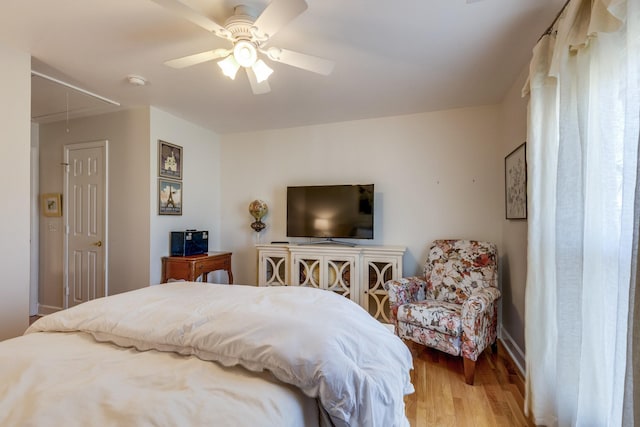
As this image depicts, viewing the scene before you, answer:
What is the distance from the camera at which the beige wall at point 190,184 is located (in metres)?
3.19

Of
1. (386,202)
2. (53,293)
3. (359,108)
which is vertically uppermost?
(359,108)

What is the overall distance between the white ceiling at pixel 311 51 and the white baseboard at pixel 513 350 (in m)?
2.19

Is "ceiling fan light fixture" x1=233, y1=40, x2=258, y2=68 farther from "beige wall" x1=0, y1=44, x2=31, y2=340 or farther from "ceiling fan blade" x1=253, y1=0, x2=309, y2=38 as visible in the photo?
"beige wall" x1=0, y1=44, x2=31, y2=340

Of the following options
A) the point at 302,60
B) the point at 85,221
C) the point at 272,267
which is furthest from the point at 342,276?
the point at 85,221

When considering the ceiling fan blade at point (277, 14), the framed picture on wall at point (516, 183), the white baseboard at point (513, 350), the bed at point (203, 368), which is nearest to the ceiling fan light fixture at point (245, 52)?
the ceiling fan blade at point (277, 14)

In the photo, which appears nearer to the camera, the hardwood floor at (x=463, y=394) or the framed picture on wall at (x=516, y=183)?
the hardwood floor at (x=463, y=394)

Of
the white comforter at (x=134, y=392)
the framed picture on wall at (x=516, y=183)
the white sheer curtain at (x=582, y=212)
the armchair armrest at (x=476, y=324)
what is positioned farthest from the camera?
the framed picture on wall at (x=516, y=183)

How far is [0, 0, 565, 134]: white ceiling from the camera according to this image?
5.53 ft

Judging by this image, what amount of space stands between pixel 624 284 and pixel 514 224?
65.0 inches

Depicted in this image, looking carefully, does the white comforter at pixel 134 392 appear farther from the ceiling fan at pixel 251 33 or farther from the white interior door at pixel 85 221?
the white interior door at pixel 85 221

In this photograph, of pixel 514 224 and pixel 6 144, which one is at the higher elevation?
pixel 6 144

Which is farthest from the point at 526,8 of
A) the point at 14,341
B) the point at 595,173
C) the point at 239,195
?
the point at 239,195

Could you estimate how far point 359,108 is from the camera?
318 centimetres

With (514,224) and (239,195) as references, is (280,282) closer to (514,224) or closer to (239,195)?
(239,195)
